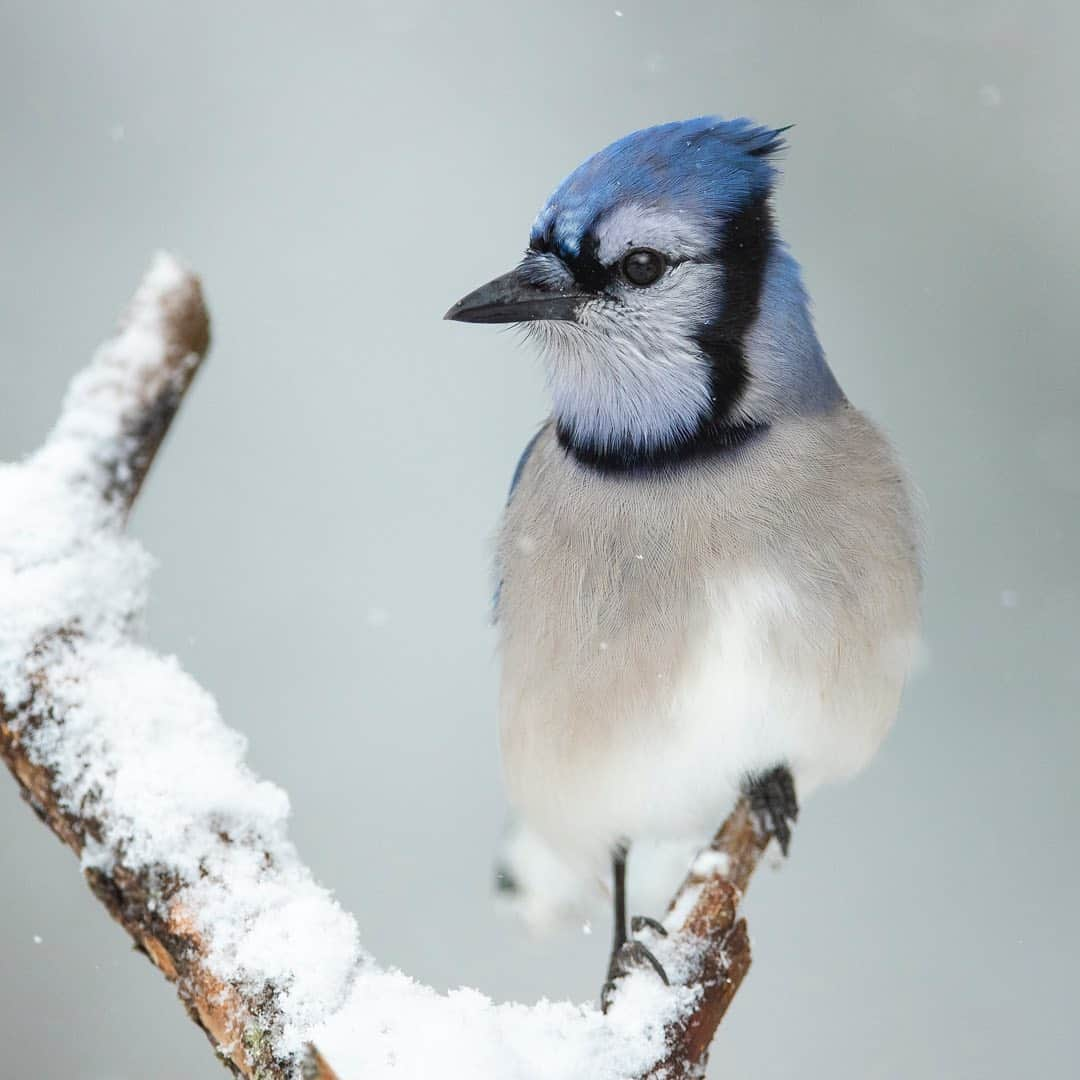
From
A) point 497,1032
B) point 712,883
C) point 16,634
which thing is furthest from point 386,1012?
point 16,634

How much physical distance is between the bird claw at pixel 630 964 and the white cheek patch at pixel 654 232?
1.01 m

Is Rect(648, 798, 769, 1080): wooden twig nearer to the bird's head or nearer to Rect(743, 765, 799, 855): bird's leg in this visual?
Rect(743, 765, 799, 855): bird's leg

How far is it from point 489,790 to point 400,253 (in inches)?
74.4

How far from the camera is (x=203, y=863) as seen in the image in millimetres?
1600

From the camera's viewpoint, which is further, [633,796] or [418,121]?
[418,121]

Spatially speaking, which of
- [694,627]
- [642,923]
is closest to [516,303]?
[694,627]

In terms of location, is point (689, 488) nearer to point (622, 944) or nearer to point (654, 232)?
point (654, 232)

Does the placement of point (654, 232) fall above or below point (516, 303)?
above

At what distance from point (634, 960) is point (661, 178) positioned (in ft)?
3.77

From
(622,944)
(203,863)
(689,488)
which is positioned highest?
(689,488)

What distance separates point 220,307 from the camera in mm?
4445

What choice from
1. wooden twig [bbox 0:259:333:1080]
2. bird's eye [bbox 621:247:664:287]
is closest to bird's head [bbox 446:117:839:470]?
bird's eye [bbox 621:247:664:287]

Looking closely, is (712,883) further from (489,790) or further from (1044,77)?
(1044,77)

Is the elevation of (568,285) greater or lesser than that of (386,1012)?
greater
